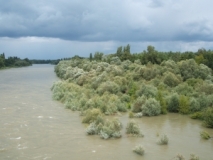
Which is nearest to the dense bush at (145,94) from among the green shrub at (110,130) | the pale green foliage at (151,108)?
the pale green foliage at (151,108)

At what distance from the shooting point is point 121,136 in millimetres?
23844

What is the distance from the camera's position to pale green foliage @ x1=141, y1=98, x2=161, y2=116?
31.4m

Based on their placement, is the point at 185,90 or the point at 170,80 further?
the point at 170,80

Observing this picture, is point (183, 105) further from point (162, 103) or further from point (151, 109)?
point (151, 109)

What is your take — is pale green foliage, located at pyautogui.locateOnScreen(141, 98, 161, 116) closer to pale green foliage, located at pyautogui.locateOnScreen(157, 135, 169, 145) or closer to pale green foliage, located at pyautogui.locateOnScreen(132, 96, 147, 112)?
pale green foliage, located at pyautogui.locateOnScreen(132, 96, 147, 112)

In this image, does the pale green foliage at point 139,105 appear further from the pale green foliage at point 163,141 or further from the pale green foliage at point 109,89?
the pale green foliage at point 163,141

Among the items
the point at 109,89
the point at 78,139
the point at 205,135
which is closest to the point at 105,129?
the point at 78,139

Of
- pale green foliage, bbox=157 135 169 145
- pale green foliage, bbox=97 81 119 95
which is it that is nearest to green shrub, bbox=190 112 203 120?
pale green foliage, bbox=157 135 169 145

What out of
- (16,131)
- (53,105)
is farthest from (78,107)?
(16,131)

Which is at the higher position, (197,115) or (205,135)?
(197,115)

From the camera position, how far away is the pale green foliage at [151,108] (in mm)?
31359

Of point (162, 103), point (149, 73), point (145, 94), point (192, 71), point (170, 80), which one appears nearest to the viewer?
point (162, 103)

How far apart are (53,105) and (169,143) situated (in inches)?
794

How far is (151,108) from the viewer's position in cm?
3145
